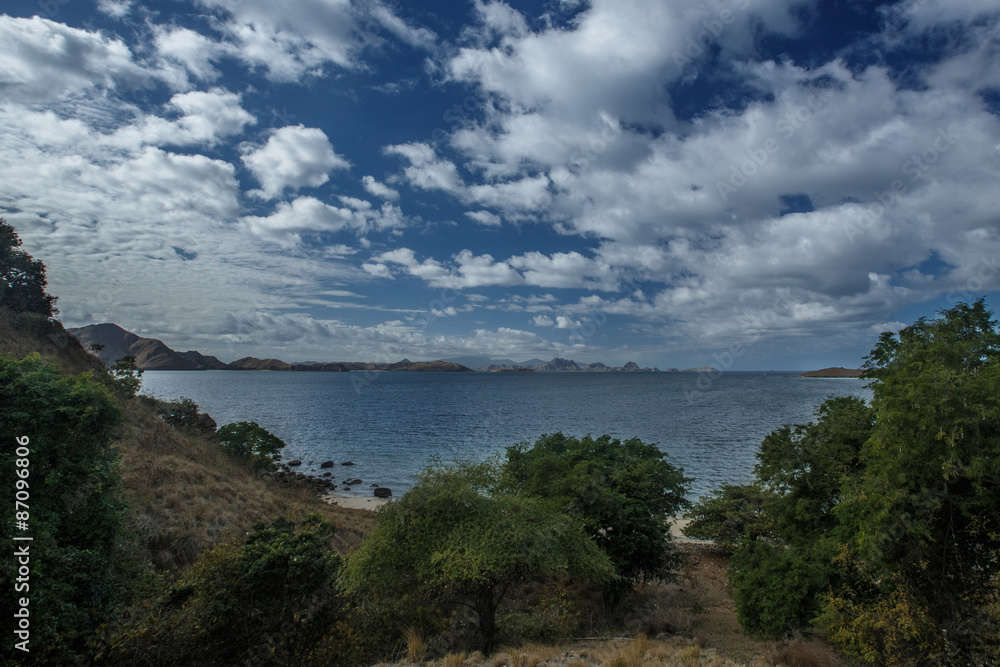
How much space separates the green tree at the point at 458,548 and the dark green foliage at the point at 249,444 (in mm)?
28249

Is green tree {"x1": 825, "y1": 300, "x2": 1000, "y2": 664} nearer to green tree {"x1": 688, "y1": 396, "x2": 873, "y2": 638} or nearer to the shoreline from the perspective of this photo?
green tree {"x1": 688, "y1": 396, "x2": 873, "y2": 638}

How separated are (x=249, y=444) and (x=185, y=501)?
19.2m

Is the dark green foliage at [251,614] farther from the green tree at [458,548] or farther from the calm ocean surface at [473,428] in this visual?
the calm ocean surface at [473,428]

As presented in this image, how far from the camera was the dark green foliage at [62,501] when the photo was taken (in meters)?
10.2

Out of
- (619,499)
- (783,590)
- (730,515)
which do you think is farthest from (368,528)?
(783,590)

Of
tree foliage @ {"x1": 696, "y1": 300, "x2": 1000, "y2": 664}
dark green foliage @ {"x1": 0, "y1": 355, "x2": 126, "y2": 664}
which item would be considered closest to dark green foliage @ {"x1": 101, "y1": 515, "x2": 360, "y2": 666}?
dark green foliage @ {"x1": 0, "y1": 355, "x2": 126, "y2": 664}

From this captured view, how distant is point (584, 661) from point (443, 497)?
621 centimetres

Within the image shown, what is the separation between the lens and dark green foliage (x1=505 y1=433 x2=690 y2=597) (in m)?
20.2

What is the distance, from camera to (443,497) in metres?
14.9

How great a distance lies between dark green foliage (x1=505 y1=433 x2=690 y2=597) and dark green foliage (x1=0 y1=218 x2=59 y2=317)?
2021 inches

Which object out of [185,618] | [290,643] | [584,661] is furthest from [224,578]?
[584,661]

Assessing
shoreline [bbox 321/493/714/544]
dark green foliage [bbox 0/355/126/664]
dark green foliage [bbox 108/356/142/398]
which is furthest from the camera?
dark green foliage [bbox 108/356/142/398]

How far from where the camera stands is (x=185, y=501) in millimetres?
20609

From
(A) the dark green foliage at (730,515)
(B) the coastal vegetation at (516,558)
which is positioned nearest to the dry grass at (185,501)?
(B) the coastal vegetation at (516,558)
